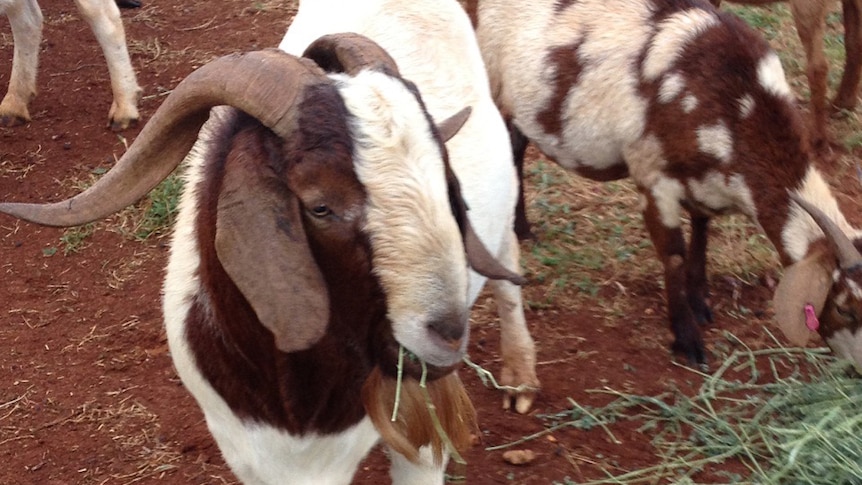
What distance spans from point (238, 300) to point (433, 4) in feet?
5.93

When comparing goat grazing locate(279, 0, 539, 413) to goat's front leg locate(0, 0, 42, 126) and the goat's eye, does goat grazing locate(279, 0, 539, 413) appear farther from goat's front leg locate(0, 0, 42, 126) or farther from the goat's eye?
goat's front leg locate(0, 0, 42, 126)

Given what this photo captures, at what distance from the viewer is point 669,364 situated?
4410 millimetres

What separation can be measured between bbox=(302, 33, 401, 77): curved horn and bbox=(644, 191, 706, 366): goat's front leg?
2.28 meters

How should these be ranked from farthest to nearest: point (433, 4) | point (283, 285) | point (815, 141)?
point (815, 141), point (433, 4), point (283, 285)

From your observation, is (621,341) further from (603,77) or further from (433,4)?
(433,4)

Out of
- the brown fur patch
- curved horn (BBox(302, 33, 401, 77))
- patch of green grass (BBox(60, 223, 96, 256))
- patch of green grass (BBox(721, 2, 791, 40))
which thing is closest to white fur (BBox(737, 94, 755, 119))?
the brown fur patch

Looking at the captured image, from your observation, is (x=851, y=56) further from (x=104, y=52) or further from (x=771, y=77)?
(x=104, y=52)

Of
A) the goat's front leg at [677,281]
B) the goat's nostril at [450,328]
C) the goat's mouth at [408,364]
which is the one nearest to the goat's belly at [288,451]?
the goat's mouth at [408,364]

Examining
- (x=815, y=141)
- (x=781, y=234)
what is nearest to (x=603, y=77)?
(x=781, y=234)

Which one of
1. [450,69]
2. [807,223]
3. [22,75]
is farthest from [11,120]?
[807,223]

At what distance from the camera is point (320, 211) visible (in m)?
2.05

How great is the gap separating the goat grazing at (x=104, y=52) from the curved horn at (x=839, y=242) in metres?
4.36

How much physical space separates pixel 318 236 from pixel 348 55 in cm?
50

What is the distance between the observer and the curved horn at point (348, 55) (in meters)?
2.29
